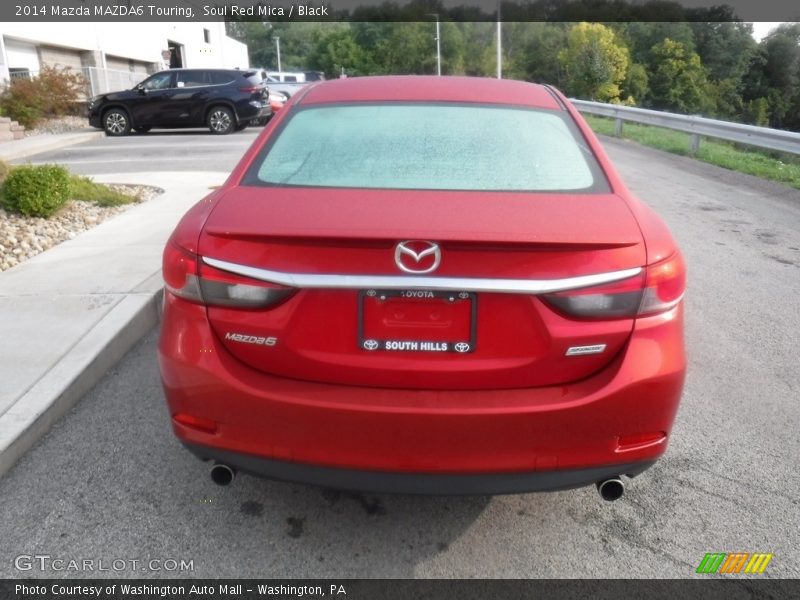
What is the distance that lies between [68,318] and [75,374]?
0.97 m

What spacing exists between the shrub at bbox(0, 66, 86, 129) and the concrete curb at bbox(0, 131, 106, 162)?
1.44m

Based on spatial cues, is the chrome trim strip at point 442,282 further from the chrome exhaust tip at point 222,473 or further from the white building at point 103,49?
the white building at point 103,49

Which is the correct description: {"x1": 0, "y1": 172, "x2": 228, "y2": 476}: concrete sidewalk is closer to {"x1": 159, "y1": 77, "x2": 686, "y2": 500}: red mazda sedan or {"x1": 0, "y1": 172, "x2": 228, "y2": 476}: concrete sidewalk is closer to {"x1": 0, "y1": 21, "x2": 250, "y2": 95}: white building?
{"x1": 159, "y1": 77, "x2": 686, "y2": 500}: red mazda sedan

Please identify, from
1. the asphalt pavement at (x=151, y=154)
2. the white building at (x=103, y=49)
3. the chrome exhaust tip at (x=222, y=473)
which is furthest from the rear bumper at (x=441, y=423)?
the white building at (x=103, y=49)

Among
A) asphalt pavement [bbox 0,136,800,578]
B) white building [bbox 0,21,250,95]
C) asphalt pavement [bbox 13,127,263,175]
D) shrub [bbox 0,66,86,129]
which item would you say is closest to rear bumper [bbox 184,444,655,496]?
asphalt pavement [bbox 0,136,800,578]

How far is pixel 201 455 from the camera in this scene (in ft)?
8.28

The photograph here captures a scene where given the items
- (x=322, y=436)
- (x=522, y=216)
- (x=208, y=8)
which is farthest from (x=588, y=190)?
(x=208, y=8)

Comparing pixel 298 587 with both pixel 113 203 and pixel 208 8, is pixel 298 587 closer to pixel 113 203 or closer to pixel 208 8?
pixel 113 203

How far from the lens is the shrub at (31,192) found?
25.7 ft

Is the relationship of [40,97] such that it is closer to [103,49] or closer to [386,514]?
[103,49]

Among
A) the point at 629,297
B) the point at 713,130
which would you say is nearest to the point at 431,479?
the point at 629,297

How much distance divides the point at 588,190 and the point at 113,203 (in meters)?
7.86

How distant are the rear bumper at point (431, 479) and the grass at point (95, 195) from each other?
7.64 meters

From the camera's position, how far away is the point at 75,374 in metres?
3.86
